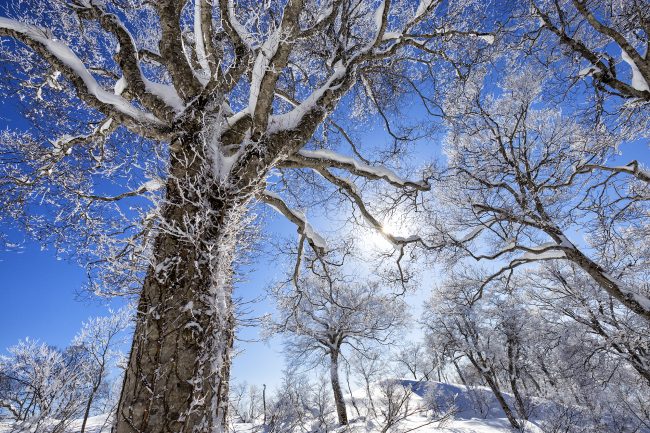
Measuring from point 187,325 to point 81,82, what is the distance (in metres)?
2.39

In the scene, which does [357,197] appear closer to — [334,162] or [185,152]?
[334,162]

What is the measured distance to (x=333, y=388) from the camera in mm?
14930

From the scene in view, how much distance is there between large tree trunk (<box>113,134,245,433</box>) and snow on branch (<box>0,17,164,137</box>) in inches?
30.6

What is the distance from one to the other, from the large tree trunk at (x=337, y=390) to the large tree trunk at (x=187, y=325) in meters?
14.4

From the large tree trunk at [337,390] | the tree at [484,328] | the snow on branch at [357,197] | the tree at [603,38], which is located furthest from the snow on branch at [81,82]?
the tree at [484,328]

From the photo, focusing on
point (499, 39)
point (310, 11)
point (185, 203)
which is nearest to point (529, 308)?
point (499, 39)

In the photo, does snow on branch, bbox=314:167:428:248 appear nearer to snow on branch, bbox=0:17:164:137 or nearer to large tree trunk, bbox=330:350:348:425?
snow on branch, bbox=0:17:164:137

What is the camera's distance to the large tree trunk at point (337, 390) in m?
13.9

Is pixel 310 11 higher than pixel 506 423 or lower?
higher

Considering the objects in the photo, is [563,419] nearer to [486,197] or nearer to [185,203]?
[486,197]

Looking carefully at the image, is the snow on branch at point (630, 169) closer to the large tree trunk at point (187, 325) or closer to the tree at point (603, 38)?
the tree at point (603, 38)

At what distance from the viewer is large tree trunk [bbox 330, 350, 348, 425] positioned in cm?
1388

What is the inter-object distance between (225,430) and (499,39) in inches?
274

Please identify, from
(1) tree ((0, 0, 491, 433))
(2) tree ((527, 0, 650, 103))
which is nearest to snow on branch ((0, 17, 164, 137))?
(1) tree ((0, 0, 491, 433))
